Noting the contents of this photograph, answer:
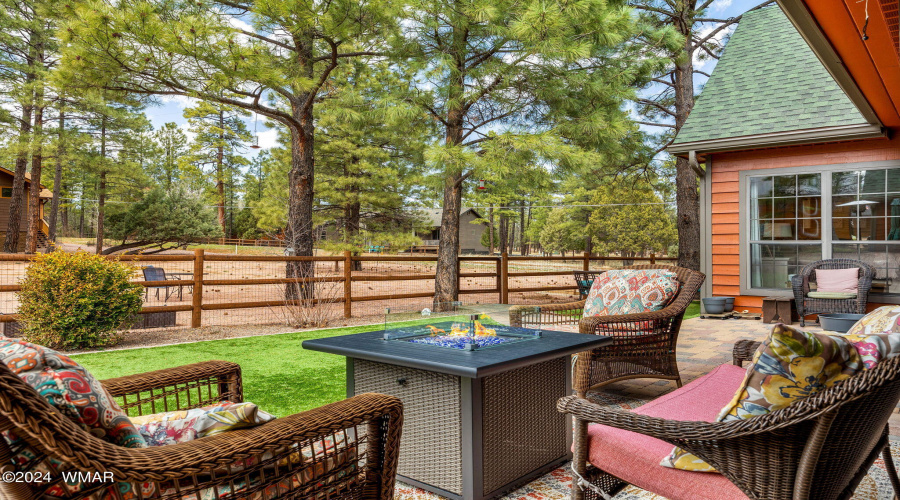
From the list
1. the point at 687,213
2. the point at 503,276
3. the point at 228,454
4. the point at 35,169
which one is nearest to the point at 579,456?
the point at 228,454

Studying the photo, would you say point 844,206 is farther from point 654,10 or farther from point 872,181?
point 654,10

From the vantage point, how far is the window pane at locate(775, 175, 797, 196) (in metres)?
7.16

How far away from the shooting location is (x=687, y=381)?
398cm

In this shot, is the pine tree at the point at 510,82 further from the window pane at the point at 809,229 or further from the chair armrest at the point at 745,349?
the chair armrest at the point at 745,349

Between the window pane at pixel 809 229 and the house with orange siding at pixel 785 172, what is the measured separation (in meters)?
0.01

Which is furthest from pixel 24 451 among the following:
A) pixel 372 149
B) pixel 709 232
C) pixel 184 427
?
pixel 372 149

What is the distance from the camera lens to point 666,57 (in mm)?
9641

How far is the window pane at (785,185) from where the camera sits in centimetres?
716

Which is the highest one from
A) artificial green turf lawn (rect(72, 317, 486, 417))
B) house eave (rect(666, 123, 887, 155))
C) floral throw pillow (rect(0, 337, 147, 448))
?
house eave (rect(666, 123, 887, 155))

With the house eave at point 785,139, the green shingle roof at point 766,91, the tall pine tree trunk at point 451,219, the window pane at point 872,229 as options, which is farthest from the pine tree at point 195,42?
the window pane at point 872,229

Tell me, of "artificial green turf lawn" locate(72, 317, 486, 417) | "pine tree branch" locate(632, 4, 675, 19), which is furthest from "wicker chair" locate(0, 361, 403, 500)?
"pine tree branch" locate(632, 4, 675, 19)

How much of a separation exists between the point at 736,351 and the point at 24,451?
2720mm

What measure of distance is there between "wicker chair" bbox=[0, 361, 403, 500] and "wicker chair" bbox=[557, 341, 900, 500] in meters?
0.67

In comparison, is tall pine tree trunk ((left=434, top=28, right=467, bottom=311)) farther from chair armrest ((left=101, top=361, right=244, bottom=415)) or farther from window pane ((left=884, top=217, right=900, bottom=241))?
chair armrest ((left=101, top=361, right=244, bottom=415))
